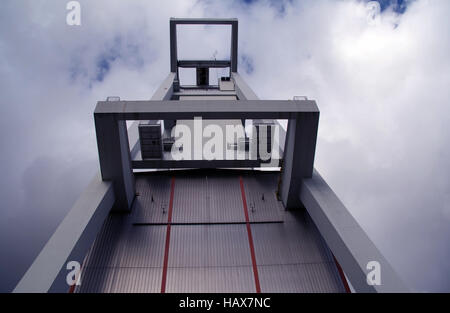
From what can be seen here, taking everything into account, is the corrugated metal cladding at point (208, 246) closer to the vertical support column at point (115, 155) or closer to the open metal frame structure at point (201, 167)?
the open metal frame structure at point (201, 167)

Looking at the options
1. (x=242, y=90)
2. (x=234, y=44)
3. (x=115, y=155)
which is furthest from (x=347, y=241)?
(x=234, y=44)

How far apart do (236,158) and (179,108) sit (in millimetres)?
3905

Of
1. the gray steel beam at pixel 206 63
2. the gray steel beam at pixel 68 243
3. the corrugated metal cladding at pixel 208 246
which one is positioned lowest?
the corrugated metal cladding at pixel 208 246

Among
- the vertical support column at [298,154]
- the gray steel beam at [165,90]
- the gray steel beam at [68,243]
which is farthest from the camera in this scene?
the gray steel beam at [165,90]

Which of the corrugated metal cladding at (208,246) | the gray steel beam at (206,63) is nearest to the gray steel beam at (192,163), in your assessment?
the corrugated metal cladding at (208,246)

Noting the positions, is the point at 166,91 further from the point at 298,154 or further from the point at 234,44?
the point at 298,154

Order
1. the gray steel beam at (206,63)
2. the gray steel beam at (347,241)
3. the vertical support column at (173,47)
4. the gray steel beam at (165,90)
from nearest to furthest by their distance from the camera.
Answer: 1. the gray steel beam at (347,241)
2. the gray steel beam at (165,90)
3. the vertical support column at (173,47)
4. the gray steel beam at (206,63)

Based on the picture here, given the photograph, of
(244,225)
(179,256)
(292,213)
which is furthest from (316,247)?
(179,256)

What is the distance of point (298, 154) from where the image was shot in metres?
8.67

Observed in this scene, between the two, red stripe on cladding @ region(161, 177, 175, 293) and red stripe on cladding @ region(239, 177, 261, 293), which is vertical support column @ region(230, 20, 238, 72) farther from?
red stripe on cladding @ region(161, 177, 175, 293)

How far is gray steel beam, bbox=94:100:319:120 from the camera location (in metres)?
7.85

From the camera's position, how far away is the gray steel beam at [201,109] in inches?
309

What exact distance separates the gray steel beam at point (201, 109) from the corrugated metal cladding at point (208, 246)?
3.45m
